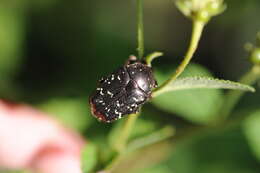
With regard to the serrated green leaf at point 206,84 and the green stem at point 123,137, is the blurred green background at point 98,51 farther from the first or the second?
the serrated green leaf at point 206,84

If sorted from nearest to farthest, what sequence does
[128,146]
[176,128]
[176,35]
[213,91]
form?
[128,146] < [213,91] < [176,128] < [176,35]

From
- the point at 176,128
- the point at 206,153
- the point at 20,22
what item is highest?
the point at 20,22

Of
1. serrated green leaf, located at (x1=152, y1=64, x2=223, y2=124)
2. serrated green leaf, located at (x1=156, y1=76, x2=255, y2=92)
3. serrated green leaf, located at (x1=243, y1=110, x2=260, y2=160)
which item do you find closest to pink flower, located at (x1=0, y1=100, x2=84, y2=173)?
serrated green leaf, located at (x1=152, y1=64, x2=223, y2=124)

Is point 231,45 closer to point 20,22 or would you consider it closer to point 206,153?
point 206,153

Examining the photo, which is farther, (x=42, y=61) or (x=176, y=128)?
(x=42, y=61)

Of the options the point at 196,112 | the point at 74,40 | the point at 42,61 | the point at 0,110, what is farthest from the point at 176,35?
the point at 0,110

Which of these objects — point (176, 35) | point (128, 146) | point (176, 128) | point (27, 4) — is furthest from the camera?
point (176, 35)
